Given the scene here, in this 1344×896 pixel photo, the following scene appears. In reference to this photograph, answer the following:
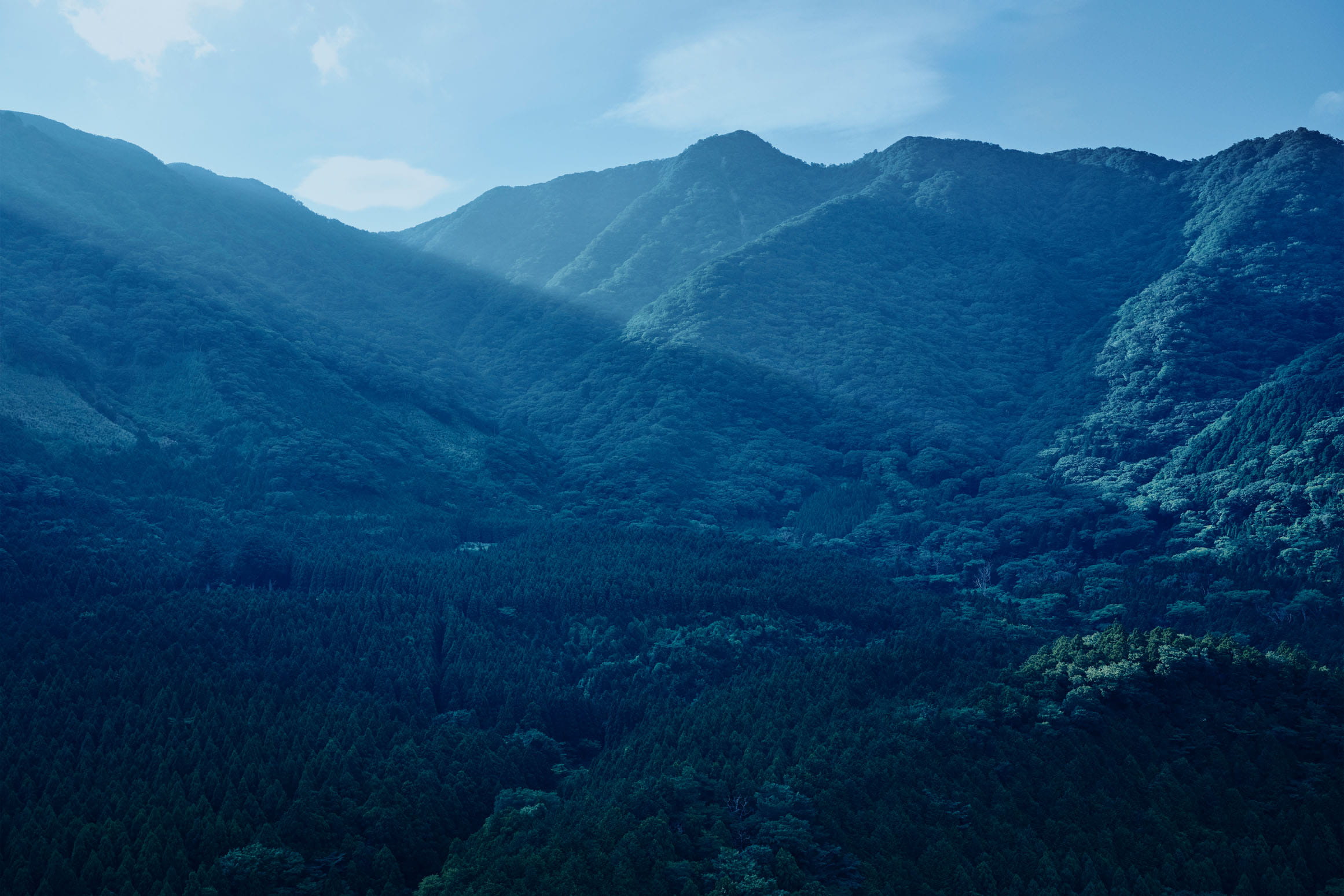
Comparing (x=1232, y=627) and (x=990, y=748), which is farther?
(x=1232, y=627)

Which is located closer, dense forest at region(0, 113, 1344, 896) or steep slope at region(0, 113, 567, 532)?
dense forest at region(0, 113, 1344, 896)

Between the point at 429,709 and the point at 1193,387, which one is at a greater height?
the point at 1193,387

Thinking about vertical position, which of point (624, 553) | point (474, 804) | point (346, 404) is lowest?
point (474, 804)

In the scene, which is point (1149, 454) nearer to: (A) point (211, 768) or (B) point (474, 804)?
(B) point (474, 804)

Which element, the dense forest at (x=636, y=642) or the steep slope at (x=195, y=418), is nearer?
the dense forest at (x=636, y=642)

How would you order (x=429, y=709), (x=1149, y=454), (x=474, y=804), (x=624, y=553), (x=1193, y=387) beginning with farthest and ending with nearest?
1. (x=1193, y=387)
2. (x=1149, y=454)
3. (x=624, y=553)
4. (x=429, y=709)
5. (x=474, y=804)

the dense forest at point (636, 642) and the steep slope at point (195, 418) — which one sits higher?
the steep slope at point (195, 418)

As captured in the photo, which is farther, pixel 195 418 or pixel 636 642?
pixel 195 418

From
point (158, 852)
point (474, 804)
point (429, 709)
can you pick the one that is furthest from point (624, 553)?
point (158, 852)

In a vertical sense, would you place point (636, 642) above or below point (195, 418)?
below

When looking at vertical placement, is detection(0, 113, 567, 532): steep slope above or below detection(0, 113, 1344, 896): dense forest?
above

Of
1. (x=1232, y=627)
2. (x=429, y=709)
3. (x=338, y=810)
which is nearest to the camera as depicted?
(x=338, y=810)
